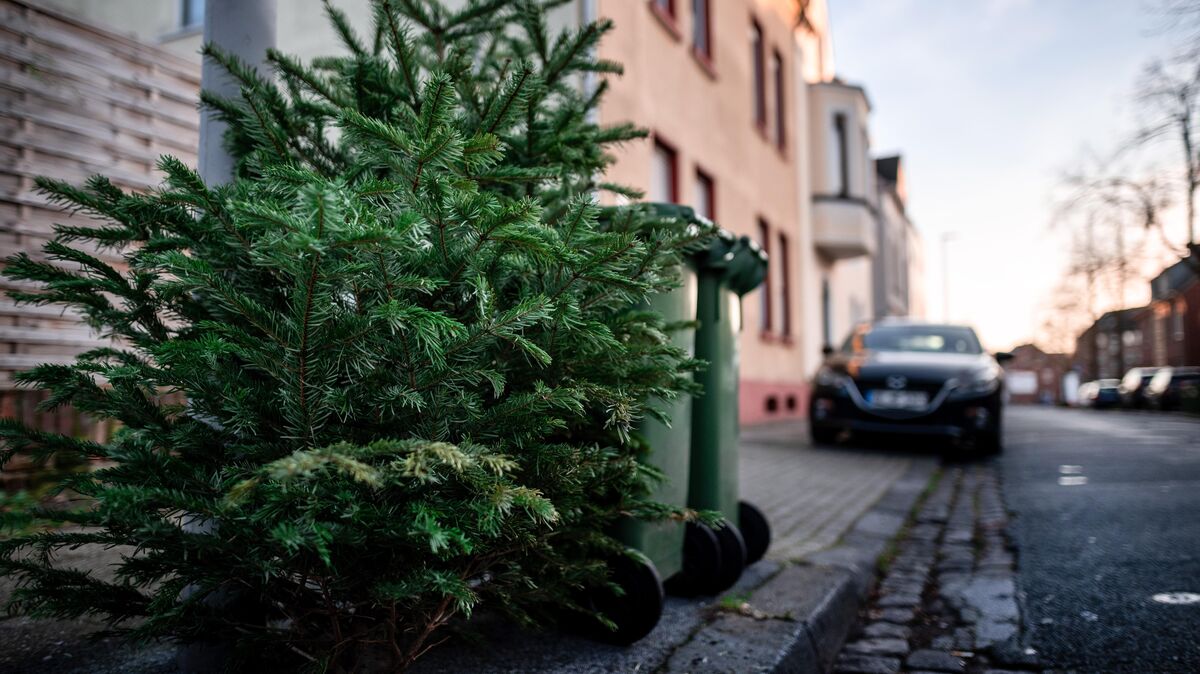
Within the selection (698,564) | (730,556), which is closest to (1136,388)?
(730,556)

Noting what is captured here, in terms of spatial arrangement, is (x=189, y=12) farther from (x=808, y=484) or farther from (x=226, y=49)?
(x=226, y=49)

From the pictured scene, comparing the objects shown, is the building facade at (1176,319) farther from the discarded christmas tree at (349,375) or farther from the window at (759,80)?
the discarded christmas tree at (349,375)

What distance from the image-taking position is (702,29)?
500 inches

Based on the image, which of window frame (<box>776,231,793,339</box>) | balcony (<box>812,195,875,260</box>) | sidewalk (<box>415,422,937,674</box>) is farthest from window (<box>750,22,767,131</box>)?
sidewalk (<box>415,422,937,674</box>)

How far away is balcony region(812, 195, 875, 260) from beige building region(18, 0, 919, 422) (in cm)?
3

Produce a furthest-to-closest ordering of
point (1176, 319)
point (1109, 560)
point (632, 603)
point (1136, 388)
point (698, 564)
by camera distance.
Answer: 1. point (1176, 319)
2. point (1136, 388)
3. point (1109, 560)
4. point (698, 564)
5. point (632, 603)

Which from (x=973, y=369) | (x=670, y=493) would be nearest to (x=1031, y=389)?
(x=973, y=369)

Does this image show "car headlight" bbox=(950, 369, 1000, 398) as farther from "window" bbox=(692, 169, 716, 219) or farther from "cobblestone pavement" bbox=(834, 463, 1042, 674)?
"window" bbox=(692, 169, 716, 219)

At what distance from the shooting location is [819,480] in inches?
266

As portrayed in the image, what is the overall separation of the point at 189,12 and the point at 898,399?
36.5ft

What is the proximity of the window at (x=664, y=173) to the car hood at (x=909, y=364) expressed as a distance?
3230 millimetres

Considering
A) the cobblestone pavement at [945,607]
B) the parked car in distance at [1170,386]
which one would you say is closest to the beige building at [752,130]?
the cobblestone pavement at [945,607]

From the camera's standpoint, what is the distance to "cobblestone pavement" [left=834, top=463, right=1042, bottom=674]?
290 cm

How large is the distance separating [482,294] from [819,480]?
5714mm
